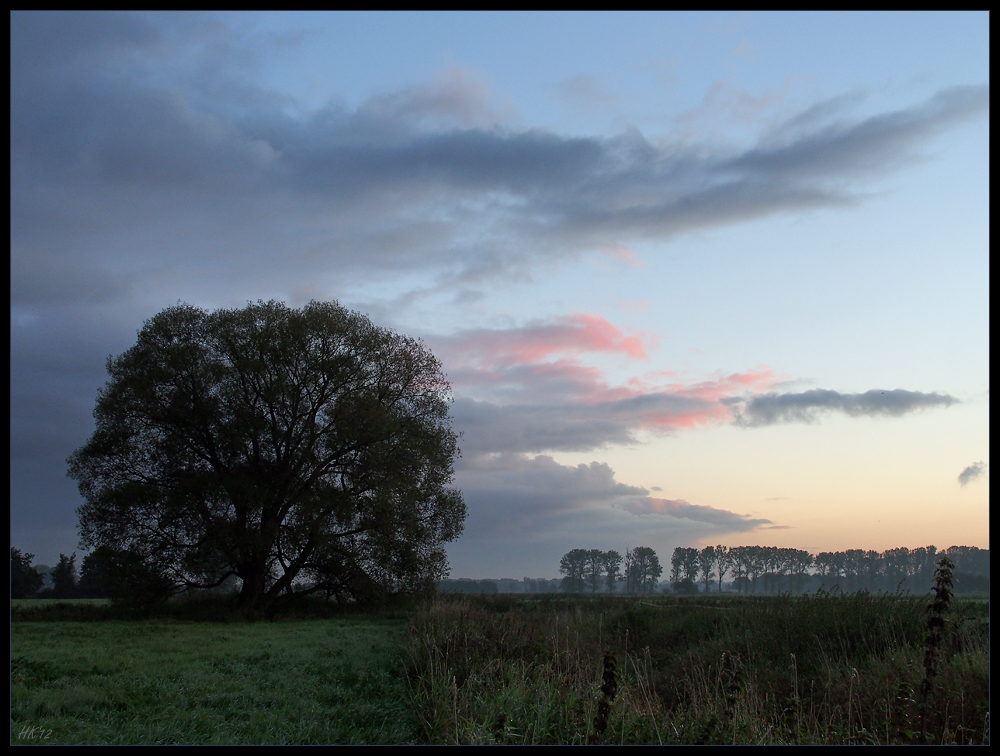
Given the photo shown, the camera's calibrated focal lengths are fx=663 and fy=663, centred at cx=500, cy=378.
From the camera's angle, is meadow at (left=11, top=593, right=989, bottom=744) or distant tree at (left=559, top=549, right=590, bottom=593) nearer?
meadow at (left=11, top=593, right=989, bottom=744)

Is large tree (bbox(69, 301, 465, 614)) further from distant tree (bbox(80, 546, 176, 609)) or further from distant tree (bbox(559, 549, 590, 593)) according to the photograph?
distant tree (bbox(559, 549, 590, 593))

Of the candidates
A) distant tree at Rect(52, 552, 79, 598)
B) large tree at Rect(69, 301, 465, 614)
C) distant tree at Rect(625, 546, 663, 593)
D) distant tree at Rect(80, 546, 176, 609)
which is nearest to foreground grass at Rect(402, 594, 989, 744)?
large tree at Rect(69, 301, 465, 614)

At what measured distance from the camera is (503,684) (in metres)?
8.69

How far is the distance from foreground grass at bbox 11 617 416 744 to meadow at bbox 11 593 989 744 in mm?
34

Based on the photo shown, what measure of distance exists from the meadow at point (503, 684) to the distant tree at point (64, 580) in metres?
13.1

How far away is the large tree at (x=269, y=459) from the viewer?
23.1 metres

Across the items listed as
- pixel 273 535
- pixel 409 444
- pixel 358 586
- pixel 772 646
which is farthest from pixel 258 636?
pixel 772 646

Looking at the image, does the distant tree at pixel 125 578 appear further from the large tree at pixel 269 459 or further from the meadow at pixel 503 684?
the meadow at pixel 503 684

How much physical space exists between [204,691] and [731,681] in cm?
680

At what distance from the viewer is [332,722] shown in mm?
8000

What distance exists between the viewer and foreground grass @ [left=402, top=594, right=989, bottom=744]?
21.9 ft

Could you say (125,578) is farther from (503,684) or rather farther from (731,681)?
(731,681)

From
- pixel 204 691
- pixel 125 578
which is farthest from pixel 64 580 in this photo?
pixel 204 691

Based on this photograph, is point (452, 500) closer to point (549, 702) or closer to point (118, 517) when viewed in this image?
point (118, 517)
